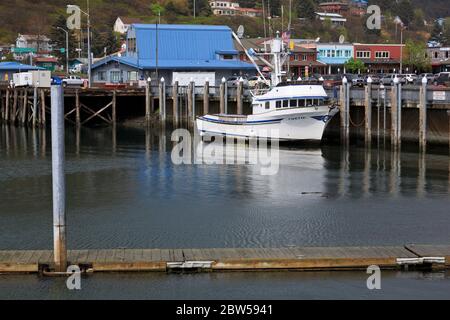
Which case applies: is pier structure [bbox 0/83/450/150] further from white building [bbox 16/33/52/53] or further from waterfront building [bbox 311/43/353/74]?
white building [bbox 16/33/52/53]

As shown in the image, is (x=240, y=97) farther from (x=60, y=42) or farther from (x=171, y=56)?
(x=60, y=42)

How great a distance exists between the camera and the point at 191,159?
47.8 meters

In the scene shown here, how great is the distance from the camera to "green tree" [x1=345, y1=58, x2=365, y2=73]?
12275 centimetres

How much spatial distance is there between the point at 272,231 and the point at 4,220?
31.7ft

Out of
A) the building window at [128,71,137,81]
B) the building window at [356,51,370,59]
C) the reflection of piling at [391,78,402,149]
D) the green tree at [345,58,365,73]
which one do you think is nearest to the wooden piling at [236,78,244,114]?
the reflection of piling at [391,78,402,149]

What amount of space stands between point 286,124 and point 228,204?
23.0 m

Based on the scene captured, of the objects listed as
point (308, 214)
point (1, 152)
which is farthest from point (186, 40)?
point (308, 214)

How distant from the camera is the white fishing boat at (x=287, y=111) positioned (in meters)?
52.9

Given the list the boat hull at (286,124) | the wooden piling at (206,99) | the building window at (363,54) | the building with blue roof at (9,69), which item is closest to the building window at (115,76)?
the building with blue roof at (9,69)

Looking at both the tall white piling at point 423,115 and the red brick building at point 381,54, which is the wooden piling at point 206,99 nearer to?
the tall white piling at point 423,115

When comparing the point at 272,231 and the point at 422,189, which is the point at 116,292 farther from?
the point at 422,189

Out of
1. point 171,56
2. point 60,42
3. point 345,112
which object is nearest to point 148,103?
point 171,56

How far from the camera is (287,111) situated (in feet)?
175

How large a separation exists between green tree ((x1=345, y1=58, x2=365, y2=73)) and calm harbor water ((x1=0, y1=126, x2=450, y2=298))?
73.5 metres
